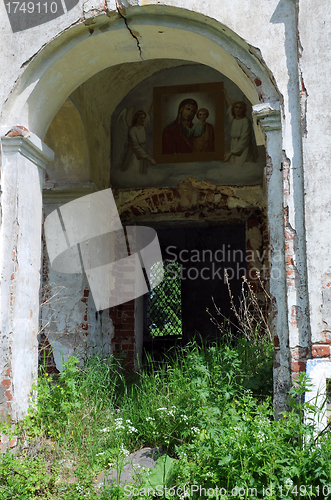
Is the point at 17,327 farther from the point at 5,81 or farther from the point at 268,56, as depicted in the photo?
the point at 268,56

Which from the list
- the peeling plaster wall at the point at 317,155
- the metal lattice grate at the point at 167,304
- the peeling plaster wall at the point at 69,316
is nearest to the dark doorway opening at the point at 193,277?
the metal lattice grate at the point at 167,304

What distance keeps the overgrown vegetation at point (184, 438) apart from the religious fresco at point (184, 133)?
2.78 metres

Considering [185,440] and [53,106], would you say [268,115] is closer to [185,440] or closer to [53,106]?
[53,106]

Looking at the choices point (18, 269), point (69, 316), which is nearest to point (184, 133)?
point (69, 316)

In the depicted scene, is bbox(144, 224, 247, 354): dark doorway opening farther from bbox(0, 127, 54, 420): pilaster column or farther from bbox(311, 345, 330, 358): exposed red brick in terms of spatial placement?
bbox(311, 345, 330, 358): exposed red brick

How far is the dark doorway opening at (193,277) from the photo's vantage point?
978 centimetres

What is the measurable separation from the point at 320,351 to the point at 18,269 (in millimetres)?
2260

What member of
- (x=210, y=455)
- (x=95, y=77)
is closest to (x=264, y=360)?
(x=210, y=455)

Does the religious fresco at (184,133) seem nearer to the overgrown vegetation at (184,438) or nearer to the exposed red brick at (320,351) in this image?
the overgrown vegetation at (184,438)

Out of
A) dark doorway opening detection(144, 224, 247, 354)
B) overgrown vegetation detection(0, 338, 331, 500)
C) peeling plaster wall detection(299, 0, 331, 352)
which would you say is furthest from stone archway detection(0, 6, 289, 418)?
dark doorway opening detection(144, 224, 247, 354)

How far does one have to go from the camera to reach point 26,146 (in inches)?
142

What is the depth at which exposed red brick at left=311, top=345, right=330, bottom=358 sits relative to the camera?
289 centimetres

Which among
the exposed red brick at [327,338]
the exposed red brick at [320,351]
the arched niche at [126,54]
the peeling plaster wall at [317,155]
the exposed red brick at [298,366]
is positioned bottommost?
the exposed red brick at [298,366]

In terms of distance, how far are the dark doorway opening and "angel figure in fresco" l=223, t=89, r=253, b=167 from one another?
3.82m
